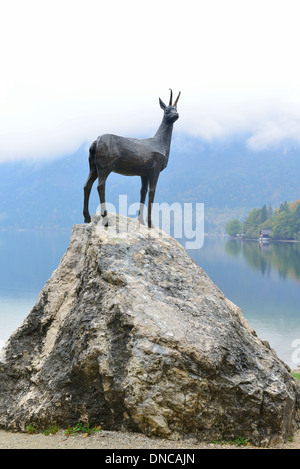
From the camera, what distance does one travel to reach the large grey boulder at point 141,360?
683cm

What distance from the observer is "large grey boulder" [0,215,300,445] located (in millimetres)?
6832

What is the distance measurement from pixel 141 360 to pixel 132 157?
403 cm

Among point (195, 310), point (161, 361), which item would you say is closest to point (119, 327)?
point (161, 361)

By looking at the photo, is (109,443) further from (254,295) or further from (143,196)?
(254,295)

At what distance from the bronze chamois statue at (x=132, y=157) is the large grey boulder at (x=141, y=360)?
116 centimetres

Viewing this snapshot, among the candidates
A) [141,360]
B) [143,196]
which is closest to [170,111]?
[143,196]

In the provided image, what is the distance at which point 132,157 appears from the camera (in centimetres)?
911

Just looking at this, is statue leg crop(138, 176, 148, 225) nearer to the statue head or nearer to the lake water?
the statue head

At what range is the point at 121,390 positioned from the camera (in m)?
6.88

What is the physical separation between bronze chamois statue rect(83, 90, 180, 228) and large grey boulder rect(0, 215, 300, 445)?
1155mm

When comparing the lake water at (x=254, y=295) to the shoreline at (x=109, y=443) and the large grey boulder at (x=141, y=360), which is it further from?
the shoreline at (x=109, y=443)
